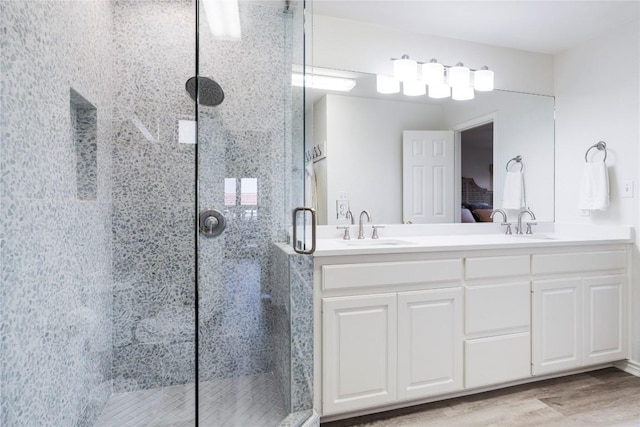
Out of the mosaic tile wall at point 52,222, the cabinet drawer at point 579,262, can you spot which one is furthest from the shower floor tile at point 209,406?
the cabinet drawer at point 579,262

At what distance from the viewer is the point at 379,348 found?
1.66 m

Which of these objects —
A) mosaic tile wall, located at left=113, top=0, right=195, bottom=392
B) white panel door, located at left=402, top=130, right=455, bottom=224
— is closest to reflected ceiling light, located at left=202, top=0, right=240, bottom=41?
mosaic tile wall, located at left=113, top=0, right=195, bottom=392

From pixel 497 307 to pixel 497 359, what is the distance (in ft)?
0.93

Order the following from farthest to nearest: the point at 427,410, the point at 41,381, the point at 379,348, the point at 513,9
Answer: the point at 513,9 → the point at 427,410 → the point at 379,348 → the point at 41,381

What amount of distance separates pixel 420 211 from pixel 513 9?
1.34m

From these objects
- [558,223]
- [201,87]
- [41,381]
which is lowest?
[41,381]

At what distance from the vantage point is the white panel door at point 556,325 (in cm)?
196

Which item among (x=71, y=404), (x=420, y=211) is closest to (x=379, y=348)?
(x=420, y=211)

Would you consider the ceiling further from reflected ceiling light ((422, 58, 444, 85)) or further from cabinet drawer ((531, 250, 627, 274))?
cabinet drawer ((531, 250, 627, 274))

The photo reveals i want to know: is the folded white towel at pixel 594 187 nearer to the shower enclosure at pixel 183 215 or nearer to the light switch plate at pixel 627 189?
the light switch plate at pixel 627 189

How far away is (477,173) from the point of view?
2502 mm

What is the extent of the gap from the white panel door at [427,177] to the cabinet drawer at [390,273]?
62cm

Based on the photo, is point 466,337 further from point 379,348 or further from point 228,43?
point 228,43

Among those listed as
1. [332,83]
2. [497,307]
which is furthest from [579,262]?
[332,83]
